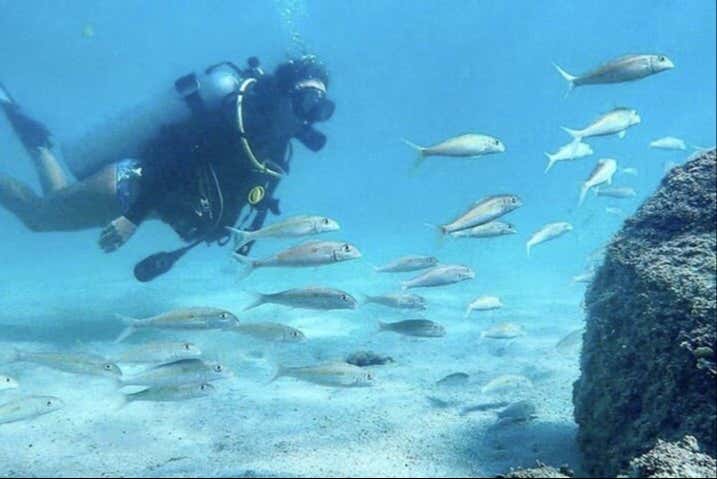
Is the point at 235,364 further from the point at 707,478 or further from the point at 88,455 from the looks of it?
the point at 707,478

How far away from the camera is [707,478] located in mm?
2469

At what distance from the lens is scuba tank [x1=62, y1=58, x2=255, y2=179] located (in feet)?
23.8

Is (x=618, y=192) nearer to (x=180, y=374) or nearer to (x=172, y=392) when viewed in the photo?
(x=180, y=374)

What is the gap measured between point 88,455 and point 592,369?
3570 mm

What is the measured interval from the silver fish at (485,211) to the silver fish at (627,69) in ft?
4.00

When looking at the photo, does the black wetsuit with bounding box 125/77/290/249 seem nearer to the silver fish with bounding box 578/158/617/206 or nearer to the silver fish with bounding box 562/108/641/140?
the silver fish with bounding box 562/108/641/140

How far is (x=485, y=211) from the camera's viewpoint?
513 cm

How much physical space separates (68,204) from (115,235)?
2.57 metres

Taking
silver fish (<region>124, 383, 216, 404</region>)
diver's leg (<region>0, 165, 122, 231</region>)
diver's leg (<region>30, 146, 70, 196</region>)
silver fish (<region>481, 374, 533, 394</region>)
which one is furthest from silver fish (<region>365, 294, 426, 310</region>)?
diver's leg (<region>30, 146, 70, 196</region>)

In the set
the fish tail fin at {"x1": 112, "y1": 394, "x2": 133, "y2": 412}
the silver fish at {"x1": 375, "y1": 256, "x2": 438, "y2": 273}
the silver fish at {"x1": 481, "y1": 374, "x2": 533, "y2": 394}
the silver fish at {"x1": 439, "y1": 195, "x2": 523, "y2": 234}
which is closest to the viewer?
the silver fish at {"x1": 439, "y1": 195, "x2": 523, "y2": 234}

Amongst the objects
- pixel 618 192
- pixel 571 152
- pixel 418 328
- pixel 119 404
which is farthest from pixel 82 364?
pixel 618 192

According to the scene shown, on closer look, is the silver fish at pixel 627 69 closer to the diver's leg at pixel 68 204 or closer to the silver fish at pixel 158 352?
the silver fish at pixel 158 352

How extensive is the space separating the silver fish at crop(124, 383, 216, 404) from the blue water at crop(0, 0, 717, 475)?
372 mm

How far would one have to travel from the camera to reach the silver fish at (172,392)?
4.52 m
